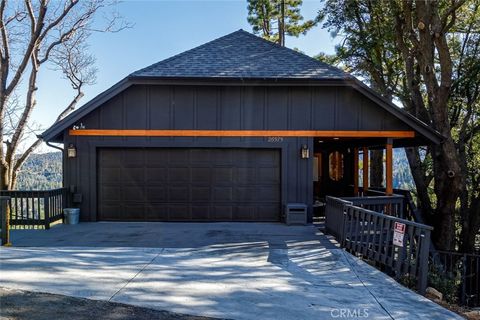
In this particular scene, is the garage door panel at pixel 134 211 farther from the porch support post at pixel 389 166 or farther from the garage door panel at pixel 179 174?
the porch support post at pixel 389 166

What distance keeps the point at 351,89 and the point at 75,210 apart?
26.2ft

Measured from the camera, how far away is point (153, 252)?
6652 mm

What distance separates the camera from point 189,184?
1028 centimetres

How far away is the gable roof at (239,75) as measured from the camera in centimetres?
970

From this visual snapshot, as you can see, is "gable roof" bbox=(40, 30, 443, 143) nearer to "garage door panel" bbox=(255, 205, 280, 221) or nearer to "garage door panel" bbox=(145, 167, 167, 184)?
"garage door panel" bbox=(145, 167, 167, 184)

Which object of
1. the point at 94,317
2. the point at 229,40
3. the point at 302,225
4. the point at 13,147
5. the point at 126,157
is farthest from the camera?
the point at 13,147

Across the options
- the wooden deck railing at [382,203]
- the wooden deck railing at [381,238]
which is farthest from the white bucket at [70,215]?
the wooden deck railing at [382,203]

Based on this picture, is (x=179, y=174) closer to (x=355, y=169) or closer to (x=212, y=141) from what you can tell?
(x=212, y=141)

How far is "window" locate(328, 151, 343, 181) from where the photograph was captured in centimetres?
1541

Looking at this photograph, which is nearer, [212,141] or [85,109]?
[85,109]

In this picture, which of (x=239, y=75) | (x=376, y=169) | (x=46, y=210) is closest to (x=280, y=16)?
(x=376, y=169)

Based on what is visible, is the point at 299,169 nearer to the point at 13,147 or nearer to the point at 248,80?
the point at 248,80

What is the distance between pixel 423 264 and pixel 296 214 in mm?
4682

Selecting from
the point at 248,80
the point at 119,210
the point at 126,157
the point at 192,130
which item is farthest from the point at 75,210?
the point at 248,80
